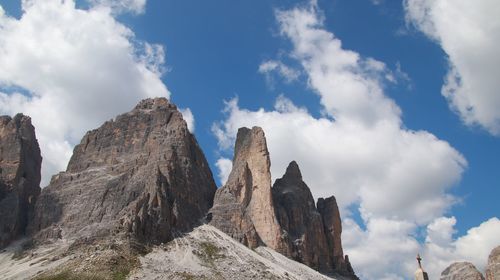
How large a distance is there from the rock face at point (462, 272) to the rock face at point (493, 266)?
17.1m

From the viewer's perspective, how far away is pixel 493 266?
9231 centimetres

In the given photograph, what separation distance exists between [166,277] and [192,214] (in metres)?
57.1

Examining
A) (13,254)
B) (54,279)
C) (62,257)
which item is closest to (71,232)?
(13,254)

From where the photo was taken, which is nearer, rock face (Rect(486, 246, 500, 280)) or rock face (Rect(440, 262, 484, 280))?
rock face (Rect(486, 246, 500, 280))

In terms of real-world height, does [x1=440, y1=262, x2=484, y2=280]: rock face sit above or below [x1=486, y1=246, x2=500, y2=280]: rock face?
above

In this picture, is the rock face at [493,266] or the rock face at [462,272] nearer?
the rock face at [493,266]

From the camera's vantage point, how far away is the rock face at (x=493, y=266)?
300ft

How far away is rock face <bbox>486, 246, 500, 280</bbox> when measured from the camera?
9138 cm

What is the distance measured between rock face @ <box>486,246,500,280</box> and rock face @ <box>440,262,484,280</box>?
17098 mm

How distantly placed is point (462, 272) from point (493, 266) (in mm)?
21662

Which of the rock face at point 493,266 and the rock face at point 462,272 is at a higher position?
the rock face at point 462,272

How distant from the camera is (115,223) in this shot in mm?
174125

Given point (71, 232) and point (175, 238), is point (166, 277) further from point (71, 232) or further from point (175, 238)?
point (71, 232)

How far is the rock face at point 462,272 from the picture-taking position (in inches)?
4363
